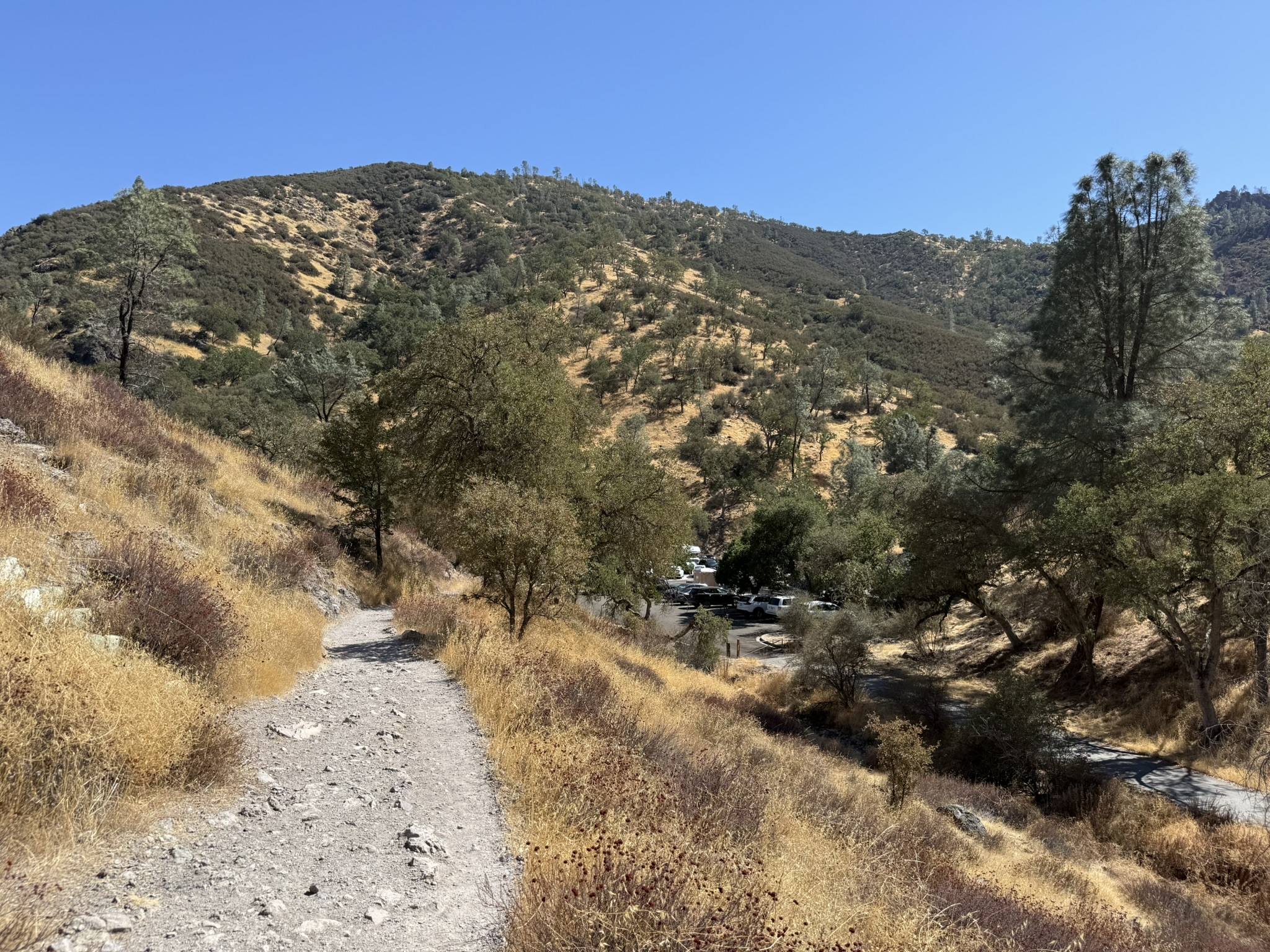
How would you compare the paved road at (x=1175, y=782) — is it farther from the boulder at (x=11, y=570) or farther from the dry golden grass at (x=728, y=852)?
the boulder at (x=11, y=570)

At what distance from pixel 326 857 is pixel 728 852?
2.82 metres

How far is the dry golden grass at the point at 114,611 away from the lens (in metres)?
4.02

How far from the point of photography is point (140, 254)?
2044 cm

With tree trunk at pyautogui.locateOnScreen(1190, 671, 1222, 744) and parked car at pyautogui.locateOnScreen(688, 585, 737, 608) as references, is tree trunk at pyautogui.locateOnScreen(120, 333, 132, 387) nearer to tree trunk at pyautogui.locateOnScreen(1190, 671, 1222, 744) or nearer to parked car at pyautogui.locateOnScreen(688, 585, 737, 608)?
tree trunk at pyautogui.locateOnScreen(1190, 671, 1222, 744)

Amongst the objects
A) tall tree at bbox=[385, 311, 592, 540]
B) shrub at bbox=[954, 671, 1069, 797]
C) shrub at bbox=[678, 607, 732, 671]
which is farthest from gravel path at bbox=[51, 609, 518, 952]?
shrub at bbox=[678, 607, 732, 671]

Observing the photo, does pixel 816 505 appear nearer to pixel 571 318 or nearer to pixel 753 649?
pixel 753 649

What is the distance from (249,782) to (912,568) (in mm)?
20016

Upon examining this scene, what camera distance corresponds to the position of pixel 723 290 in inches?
3760

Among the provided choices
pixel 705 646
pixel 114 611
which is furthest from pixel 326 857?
pixel 705 646

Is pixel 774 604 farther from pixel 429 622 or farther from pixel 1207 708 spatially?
pixel 429 622

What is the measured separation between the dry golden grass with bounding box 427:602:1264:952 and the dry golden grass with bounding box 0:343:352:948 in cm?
251

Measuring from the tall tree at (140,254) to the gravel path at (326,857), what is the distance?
65.8 feet

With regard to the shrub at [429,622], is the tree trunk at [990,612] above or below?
below

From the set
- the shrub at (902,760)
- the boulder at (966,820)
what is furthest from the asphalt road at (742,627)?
the shrub at (902,760)
